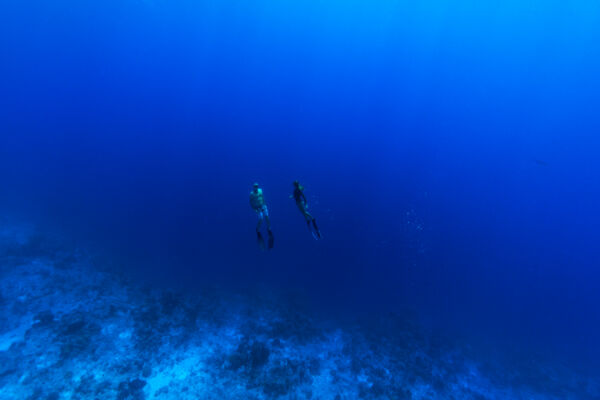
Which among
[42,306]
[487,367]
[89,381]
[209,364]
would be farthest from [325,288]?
[42,306]

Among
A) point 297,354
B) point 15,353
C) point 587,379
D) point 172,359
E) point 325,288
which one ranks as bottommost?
point 15,353

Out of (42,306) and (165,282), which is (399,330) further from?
(42,306)

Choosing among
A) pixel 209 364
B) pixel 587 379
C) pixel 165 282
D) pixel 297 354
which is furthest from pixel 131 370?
pixel 587 379

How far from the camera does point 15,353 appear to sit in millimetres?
11539

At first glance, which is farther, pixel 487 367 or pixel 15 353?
pixel 487 367

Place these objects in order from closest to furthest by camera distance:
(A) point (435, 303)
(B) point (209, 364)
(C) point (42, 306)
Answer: (B) point (209, 364) → (C) point (42, 306) → (A) point (435, 303)

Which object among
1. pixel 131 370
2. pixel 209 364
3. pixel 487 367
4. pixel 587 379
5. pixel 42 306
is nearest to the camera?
pixel 131 370

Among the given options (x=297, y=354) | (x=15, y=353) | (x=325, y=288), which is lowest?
(x=15, y=353)

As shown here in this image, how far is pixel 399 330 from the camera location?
17.6 metres

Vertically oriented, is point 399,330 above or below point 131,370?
above

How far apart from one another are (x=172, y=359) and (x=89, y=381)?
9.44 ft

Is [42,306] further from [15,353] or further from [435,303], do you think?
[435,303]

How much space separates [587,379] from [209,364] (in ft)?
77.9

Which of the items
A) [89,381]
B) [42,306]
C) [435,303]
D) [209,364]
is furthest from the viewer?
[435,303]
